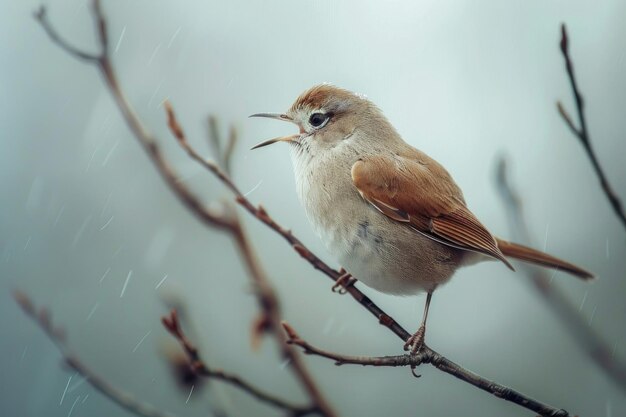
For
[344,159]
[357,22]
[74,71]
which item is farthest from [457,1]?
[344,159]

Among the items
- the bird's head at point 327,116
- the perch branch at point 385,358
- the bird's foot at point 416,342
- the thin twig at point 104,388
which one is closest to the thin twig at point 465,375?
the perch branch at point 385,358

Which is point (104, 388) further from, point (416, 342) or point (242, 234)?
point (416, 342)

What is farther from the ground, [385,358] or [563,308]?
[563,308]

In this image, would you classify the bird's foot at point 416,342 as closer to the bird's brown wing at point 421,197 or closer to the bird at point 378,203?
the bird at point 378,203

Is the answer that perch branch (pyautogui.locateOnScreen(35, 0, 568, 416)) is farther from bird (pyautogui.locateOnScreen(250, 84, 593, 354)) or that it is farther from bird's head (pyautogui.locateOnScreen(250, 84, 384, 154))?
bird's head (pyautogui.locateOnScreen(250, 84, 384, 154))

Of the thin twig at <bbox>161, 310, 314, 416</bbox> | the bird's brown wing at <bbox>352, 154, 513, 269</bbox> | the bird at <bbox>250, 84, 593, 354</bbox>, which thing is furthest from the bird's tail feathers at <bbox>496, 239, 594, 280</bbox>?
the thin twig at <bbox>161, 310, 314, 416</bbox>

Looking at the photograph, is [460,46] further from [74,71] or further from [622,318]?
[74,71]

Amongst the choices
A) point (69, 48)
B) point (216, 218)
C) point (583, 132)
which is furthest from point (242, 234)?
point (583, 132)
